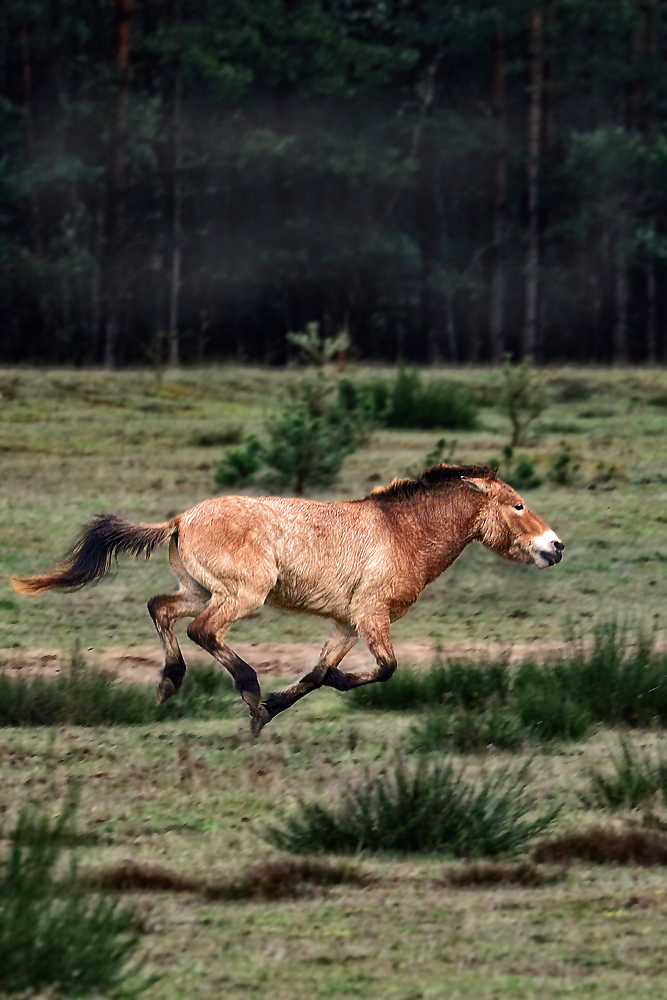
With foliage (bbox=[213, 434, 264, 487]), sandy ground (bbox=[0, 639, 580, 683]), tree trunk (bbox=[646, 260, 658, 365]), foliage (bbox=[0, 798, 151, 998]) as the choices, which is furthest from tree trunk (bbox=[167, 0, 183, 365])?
foliage (bbox=[0, 798, 151, 998])

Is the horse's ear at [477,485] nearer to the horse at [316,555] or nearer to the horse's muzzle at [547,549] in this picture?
the horse at [316,555]

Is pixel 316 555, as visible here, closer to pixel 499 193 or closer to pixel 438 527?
pixel 438 527

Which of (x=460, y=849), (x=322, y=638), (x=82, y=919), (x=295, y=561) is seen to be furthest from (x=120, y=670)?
(x=82, y=919)

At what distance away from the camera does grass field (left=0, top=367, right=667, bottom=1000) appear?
485 cm

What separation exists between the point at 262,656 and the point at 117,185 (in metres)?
24.4

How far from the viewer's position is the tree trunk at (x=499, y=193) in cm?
3803

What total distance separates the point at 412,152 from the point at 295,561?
33629 mm

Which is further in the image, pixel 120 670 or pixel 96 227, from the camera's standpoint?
pixel 96 227

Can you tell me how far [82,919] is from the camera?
4.60 metres

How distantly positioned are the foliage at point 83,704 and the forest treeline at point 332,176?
25.4 meters

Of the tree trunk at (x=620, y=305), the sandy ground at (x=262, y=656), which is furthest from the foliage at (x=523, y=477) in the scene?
the tree trunk at (x=620, y=305)

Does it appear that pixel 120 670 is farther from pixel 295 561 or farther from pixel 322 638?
pixel 295 561

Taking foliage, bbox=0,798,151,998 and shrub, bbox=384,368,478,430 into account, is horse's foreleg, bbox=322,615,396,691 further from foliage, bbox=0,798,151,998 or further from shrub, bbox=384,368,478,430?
shrub, bbox=384,368,478,430

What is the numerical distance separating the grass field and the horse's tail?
747mm
